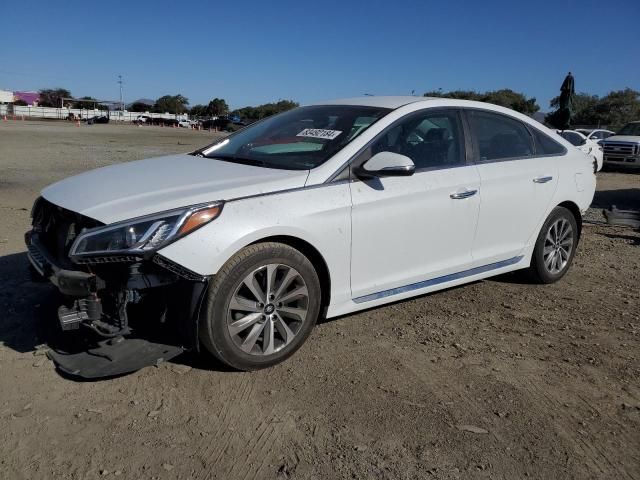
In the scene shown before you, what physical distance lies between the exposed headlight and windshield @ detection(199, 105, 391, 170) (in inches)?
37.7

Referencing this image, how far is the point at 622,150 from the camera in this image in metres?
18.1

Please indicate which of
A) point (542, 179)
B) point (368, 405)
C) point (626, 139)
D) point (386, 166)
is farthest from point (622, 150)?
point (368, 405)

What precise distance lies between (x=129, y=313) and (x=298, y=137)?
72.0 inches

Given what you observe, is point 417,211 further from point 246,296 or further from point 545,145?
point 545,145

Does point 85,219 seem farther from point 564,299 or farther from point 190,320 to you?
point 564,299

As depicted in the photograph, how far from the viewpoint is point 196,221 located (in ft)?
10.1

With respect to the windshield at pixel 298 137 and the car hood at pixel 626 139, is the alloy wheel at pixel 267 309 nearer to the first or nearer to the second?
the windshield at pixel 298 137

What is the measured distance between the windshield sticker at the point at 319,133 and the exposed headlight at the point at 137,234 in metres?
1.33

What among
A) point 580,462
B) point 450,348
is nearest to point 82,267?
point 450,348

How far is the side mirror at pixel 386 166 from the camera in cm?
361

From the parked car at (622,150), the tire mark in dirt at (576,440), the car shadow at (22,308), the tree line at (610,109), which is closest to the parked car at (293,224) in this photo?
the car shadow at (22,308)

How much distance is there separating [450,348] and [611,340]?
4.15ft

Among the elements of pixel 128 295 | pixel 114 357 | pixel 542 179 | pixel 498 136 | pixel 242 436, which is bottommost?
Answer: pixel 242 436

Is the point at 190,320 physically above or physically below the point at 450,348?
above
